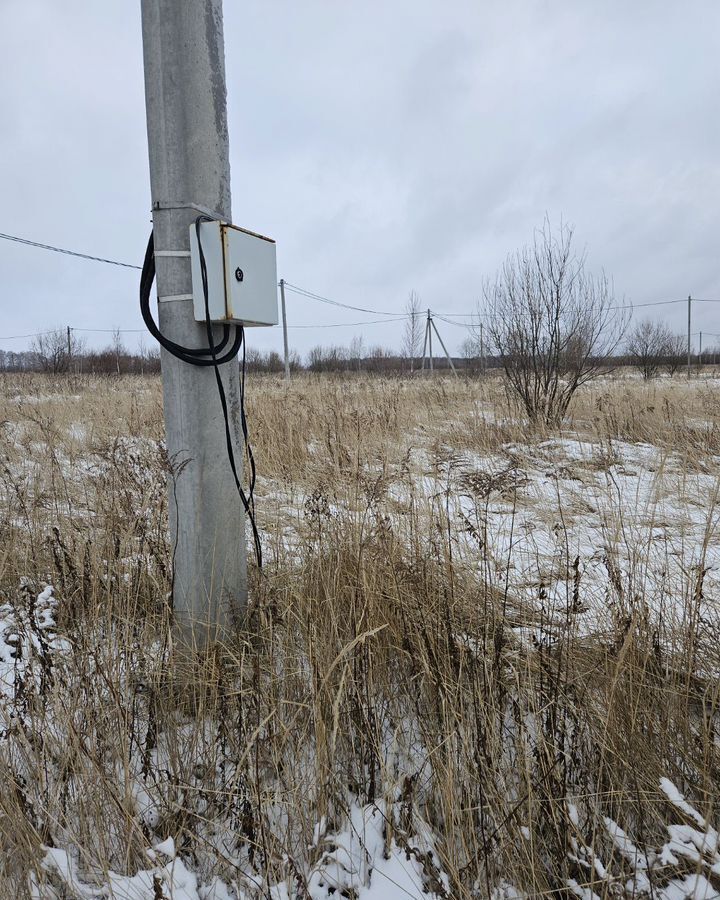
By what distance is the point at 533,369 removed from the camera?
7.39 m

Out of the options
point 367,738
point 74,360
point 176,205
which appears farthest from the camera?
point 74,360

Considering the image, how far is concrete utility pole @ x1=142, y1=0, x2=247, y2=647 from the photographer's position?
1.76 metres

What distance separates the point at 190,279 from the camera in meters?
1.85

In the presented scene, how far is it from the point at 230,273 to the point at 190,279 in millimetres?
146

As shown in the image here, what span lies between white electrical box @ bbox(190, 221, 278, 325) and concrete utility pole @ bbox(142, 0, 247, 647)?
6cm

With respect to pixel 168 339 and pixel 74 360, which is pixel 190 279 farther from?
pixel 74 360

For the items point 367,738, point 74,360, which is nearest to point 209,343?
point 367,738

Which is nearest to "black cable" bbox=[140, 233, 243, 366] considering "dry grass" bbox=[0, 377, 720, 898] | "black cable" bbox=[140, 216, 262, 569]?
"black cable" bbox=[140, 216, 262, 569]

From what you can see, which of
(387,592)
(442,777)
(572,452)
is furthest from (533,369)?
(442,777)

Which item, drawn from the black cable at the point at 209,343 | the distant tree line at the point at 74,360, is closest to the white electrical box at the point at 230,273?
the black cable at the point at 209,343

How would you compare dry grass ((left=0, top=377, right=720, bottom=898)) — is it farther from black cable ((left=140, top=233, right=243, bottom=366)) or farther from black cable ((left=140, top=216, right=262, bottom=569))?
black cable ((left=140, top=233, right=243, bottom=366))

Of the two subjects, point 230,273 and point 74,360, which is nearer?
point 230,273

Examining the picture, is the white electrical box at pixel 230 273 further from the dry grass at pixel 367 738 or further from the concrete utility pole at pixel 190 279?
the dry grass at pixel 367 738

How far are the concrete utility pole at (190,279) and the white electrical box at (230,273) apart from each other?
6 cm
